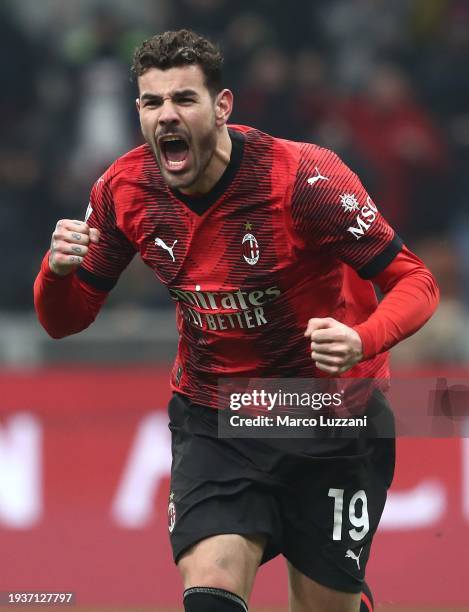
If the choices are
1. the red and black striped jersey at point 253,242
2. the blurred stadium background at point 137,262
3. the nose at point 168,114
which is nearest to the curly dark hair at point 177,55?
the nose at point 168,114

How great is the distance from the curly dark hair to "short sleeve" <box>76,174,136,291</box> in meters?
0.43

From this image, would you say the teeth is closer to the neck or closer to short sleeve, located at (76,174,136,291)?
the neck

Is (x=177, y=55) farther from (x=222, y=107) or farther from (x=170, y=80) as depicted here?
(x=222, y=107)

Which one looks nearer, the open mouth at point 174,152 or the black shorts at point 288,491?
the open mouth at point 174,152

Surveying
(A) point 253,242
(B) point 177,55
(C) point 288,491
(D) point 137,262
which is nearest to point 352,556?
(C) point 288,491

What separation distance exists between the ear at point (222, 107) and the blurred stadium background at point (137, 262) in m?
3.02

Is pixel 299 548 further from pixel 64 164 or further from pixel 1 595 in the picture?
pixel 64 164

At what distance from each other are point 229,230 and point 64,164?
562 cm

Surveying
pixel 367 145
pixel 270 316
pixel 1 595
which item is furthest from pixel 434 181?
pixel 270 316

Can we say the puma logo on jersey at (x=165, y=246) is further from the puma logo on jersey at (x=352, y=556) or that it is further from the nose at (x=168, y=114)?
the puma logo on jersey at (x=352, y=556)

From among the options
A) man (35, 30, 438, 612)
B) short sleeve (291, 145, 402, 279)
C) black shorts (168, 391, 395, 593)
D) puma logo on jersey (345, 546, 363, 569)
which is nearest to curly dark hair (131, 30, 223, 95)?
man (35, 30, 438, 612)

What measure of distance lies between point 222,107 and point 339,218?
1.72 feet

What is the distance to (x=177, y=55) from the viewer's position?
405 centimetres

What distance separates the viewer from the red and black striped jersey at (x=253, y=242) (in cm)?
413
